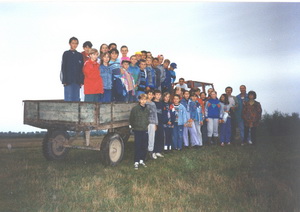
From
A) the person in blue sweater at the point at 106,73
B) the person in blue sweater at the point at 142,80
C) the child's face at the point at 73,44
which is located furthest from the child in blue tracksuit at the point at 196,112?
the child's face at the point at 73,44

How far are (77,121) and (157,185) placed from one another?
222 centimetres

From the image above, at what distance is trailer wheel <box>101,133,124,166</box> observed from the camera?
227 inches

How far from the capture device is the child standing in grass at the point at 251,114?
9.12 meters

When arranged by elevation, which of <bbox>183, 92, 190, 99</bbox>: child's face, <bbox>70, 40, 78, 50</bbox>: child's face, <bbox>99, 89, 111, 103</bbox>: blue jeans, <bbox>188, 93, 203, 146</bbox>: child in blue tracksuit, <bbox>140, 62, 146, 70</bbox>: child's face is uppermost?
<bbox>70, 40, 78, 50</bbox>: child's face

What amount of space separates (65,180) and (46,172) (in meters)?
0.85

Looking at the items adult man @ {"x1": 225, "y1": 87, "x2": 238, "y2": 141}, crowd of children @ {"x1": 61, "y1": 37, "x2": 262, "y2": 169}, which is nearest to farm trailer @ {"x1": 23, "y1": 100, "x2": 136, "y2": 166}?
crowd of children @ {"x1": 61, "y1": 37, "x2": 262, "y2": 169}

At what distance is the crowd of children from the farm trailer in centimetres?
45

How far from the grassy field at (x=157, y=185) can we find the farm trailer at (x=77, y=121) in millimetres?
375

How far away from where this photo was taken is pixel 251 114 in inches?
359

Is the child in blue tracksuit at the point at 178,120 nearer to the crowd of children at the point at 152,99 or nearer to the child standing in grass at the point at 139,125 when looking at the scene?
the crowd of children at the point at 152,99

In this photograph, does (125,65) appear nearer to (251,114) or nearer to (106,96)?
(106,96)

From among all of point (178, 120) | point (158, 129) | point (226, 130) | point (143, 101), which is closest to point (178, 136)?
point (178, 120)

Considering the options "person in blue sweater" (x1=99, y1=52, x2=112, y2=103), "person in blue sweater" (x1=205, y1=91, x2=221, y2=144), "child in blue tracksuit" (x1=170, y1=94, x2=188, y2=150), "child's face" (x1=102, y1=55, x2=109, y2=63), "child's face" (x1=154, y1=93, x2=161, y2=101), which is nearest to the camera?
"child's face" (x1=102, y1=55, x2=109, y2=63)

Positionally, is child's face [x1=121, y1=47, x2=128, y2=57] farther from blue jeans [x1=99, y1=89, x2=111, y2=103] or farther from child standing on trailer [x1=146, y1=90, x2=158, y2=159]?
child standing on trailer [x1=146, y1=90, x2=158, y2=159]
